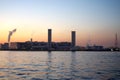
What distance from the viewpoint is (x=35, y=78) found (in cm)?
3108

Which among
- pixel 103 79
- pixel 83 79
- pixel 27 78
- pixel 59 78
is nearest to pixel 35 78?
pixel 27 78

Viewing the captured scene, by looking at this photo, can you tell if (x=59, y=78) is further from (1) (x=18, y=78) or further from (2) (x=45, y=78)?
(1) (x=18, y=78)

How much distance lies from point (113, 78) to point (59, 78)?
263 inches

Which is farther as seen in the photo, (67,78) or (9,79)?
(67,78)

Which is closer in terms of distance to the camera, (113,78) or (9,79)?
(9,79)

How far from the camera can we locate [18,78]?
100ft

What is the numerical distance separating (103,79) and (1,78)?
39.6 ft

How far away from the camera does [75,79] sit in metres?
31.1

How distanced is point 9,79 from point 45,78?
4.38 meters

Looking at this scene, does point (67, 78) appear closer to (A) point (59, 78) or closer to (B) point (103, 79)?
(A) point (59, 78)

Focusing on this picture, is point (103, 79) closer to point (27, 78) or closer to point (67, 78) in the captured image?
point (67, 78)

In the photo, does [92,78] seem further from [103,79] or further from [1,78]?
[1,78]

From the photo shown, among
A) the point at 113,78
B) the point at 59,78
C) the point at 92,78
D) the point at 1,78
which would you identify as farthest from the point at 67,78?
the point at 1,78

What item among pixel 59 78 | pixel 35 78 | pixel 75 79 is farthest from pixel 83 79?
pixel 35 78
